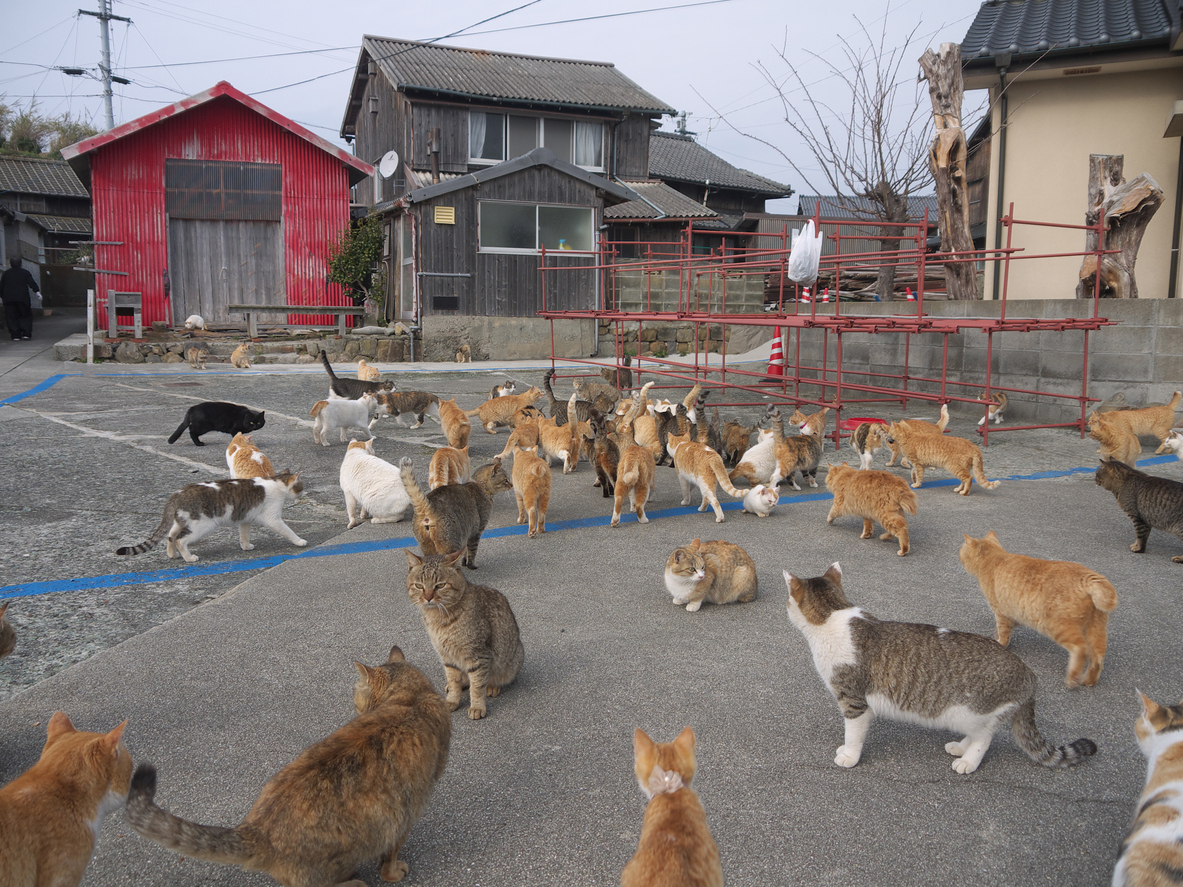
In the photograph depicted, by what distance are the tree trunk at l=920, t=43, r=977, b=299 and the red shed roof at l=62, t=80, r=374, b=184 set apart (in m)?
11.9

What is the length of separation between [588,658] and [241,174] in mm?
16859

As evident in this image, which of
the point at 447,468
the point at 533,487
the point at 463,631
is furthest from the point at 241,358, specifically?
the point at 463,631

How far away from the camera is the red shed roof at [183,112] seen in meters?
15.9

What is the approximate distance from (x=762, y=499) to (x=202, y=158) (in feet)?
51.9

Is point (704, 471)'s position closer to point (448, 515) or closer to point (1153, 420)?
point (448, 515)

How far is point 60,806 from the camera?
2.03 meters

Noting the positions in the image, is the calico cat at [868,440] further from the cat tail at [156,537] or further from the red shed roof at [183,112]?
the red shed roof at [183,112]

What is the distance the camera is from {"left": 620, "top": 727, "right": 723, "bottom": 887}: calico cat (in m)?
1.79

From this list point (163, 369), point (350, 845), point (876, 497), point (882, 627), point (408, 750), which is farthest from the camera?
point (163, 369)

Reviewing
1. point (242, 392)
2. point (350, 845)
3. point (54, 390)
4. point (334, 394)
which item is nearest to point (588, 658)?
point (350, 845)

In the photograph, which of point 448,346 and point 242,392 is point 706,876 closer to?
point 242,392

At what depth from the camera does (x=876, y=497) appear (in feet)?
17.1

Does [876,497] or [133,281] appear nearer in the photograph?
[876,497]

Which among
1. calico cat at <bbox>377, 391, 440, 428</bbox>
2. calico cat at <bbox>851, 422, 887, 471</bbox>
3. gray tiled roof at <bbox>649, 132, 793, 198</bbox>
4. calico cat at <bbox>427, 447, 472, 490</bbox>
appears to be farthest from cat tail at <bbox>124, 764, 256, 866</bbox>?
gray tiled roof at <bbox>649, 132, 793, 198</bbox>
